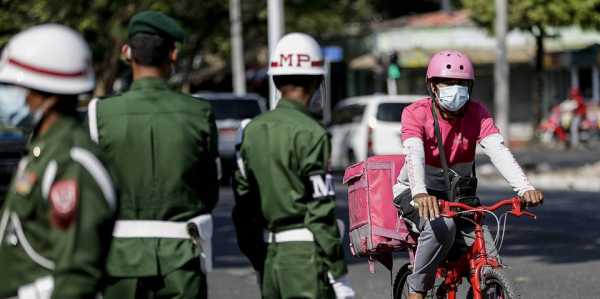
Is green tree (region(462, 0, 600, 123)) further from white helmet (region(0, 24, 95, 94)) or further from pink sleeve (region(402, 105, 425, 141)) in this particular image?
white helmet (region(0, 24, 95, 94))

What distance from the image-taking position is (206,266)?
210 inches

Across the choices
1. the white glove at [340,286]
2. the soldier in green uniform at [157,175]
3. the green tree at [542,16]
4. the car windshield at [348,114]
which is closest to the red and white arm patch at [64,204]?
the soldier in green uniform at [157,175]

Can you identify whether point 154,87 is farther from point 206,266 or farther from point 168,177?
point 206,266

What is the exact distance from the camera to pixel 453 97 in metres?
7.14

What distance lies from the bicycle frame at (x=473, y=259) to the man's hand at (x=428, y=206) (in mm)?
186

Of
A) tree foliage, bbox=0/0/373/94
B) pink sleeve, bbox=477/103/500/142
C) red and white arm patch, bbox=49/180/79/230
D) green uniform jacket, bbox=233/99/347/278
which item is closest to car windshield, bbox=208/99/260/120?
tree foliage, bbox=0/0/373/94

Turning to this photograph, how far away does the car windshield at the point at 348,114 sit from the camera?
84.7 feet

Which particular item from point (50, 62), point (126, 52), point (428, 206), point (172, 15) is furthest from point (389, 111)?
point (50, 62)

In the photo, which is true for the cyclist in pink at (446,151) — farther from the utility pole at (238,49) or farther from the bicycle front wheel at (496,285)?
the utility pole at (238,49)

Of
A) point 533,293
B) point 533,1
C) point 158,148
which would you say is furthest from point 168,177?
point 533,1

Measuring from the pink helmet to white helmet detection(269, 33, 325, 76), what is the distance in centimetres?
160

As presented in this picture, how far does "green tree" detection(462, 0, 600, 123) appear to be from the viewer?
41.5m

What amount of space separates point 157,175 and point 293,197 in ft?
1.84

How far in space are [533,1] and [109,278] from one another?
37.3 m
